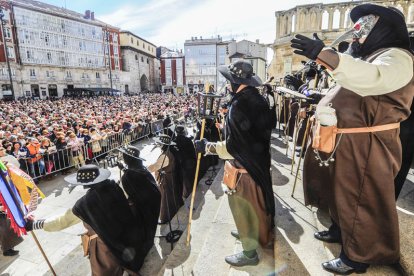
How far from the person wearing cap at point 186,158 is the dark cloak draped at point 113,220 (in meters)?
2.60

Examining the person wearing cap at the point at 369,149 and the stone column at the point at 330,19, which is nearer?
the person wearing cap at the point at 369,149

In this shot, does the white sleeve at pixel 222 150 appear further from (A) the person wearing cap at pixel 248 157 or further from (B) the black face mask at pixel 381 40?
(B) the black face mask at pixel 381 40

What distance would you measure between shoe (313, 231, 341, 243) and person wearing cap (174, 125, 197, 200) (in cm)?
379

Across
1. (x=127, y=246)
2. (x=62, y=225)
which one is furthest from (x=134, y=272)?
(x=62, y=225)

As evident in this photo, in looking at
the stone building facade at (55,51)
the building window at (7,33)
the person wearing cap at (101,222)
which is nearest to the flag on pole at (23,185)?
the person wearing cap at (101,222)

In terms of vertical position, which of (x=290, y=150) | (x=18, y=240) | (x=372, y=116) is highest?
(x=372, y=116)

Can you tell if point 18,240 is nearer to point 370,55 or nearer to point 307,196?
point 307,196

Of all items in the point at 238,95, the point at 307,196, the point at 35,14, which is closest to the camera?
the point at 238,95

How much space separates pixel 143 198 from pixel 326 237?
2.69 m

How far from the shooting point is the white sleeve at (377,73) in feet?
5.14

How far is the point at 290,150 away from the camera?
23.0 feet

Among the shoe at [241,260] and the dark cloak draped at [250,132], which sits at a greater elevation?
the dark cloak draped at [250,132]

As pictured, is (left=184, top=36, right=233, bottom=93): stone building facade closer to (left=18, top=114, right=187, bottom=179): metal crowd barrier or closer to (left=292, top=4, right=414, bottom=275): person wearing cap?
(left=18, top=114, right=187, bottom=179): metal crowd barrier

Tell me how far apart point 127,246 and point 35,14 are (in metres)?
52.3
